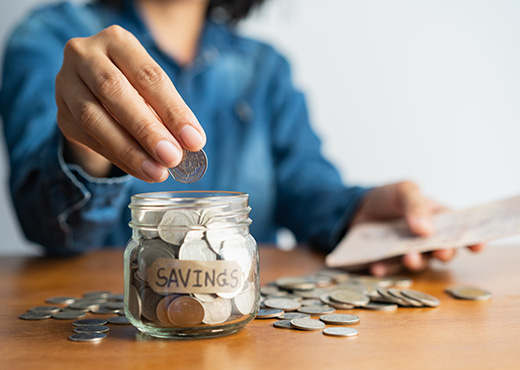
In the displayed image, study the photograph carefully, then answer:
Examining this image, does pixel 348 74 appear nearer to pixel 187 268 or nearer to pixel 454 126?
pixel 454 126

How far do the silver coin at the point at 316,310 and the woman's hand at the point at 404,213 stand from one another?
1.07 feet

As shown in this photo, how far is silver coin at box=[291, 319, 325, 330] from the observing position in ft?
2.17

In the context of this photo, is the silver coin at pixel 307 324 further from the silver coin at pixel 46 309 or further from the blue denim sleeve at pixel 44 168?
the blue denim sleeve at pixel 44 168

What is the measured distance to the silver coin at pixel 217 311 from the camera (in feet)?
1.95

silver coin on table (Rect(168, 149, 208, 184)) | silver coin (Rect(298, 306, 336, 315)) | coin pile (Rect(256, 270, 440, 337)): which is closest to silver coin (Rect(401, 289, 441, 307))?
coin pile (Rect(256, 270, 440, 337))

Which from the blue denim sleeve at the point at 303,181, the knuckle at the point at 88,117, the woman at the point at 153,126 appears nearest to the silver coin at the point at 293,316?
the woman at the point at 153,126

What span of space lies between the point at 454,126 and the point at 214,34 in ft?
4.91

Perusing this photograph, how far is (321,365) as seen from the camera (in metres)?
0.54

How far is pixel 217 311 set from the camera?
1.97 feet

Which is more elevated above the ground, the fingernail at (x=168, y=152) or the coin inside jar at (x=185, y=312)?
the fingernail at (x=168, y=152)

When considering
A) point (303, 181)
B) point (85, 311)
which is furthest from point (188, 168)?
point (303, 181)

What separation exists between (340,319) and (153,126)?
0.33 metres

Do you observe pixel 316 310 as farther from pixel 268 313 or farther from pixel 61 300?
pixel 61 300

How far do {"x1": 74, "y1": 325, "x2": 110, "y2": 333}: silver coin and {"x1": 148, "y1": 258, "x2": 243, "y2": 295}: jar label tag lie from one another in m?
0.11
